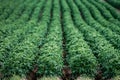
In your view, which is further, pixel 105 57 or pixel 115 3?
pixel 115 3

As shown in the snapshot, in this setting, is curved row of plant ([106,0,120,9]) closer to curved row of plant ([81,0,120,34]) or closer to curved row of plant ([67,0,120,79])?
curved row of plant ([81,0,120,34])

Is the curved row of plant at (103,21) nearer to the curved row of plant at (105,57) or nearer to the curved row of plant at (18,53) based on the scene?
the curved row of plant at (105,57)

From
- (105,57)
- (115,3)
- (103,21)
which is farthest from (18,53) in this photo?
(115,3)

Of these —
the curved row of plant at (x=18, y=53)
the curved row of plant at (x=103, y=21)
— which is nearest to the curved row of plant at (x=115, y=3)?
the curved row of plant at (x=103, y=21)

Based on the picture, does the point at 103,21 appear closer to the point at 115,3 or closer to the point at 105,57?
the point at 105,57

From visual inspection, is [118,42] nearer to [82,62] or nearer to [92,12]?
[82,62]

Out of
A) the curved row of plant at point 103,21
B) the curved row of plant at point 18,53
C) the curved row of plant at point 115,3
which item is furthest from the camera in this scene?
the curved row of plant at point 115,3

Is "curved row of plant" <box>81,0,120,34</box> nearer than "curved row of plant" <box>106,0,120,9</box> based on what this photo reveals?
Yes

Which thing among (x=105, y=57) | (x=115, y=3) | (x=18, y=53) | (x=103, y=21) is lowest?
(x=115, y=3)

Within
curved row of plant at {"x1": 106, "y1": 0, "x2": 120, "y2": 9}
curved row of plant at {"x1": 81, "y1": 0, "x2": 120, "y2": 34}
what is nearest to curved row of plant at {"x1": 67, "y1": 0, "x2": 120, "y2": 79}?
curved row of plant at {"x1": 81, "y1": 0, "x2": 120, "y2": 34}

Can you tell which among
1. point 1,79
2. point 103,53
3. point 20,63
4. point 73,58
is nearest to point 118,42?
point 103,53

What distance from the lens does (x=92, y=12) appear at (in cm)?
3694

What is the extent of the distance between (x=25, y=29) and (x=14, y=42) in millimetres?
4479

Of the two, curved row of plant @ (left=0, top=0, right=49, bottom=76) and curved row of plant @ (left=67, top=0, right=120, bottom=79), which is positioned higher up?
curved row of plant @ (left=0, top=0, right=49, bottom=76)
